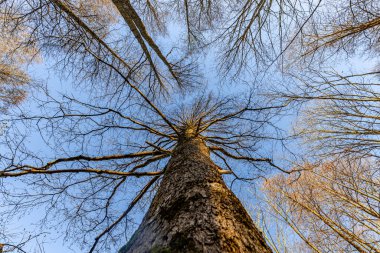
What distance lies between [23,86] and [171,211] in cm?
889

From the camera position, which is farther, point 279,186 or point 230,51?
point 279,186

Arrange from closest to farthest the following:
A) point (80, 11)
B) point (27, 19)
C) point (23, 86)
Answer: point (27, 19) < point (80, 11) < point (23, 86)

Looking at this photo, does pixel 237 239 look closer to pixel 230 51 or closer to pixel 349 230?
pixel 230 51

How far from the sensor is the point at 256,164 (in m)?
3.98

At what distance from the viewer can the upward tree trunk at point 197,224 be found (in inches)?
36.1

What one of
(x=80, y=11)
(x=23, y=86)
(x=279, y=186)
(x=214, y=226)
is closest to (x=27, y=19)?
(x=80, y=11)

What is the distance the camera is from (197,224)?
103 centimetres

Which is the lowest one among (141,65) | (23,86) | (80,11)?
(80,11)

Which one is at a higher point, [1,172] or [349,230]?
[1,172]

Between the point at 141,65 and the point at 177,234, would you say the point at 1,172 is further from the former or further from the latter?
the point at 141,65

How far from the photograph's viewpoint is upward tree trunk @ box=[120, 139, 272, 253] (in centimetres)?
92

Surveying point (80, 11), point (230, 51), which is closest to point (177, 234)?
point (230, 51)

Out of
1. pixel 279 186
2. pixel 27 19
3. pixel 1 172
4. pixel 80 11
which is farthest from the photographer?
pixel 279 186

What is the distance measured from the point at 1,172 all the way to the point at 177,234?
7.02ft
